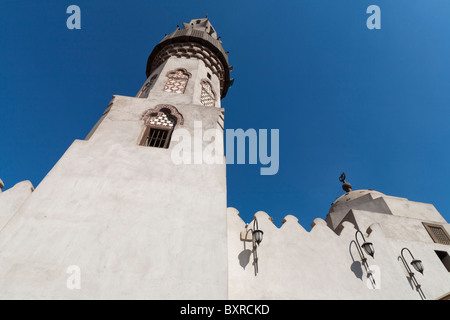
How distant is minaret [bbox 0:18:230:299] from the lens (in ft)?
12.4

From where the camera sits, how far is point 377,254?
673 centimetres

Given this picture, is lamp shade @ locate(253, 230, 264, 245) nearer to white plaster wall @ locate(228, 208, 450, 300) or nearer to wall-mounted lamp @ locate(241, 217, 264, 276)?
wall-mounted lamp @ locate(241, 217, 264, 276)

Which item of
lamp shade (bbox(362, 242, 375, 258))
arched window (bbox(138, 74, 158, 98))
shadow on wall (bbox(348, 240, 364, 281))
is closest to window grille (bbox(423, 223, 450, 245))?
lamp shade (bbox(362, 242, 375, 258))

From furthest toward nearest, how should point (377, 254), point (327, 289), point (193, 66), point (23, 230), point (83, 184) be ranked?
point (193, 66)
point (377, 254)
point (327, 289)
point (83, 184)
point (23, 230)

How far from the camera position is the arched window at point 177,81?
29.4ft

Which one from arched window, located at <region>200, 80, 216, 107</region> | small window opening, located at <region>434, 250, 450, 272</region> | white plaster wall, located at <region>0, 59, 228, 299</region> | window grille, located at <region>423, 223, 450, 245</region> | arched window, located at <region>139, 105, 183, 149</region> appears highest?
arched window, located at <region>200, 80, 216, 107</region>

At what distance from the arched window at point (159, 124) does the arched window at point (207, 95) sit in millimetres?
1939

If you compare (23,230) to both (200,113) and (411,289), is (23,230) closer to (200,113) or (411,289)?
(200,113)

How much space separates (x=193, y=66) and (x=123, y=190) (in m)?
7.04

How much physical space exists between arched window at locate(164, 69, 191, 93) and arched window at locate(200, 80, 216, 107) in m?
0.70

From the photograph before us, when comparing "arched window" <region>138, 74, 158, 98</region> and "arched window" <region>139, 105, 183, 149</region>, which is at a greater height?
"arched window" <region>138, 74, 158, 98</region>

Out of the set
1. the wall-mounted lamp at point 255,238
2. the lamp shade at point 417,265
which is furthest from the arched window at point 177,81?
the lamp shade at point 417,265
